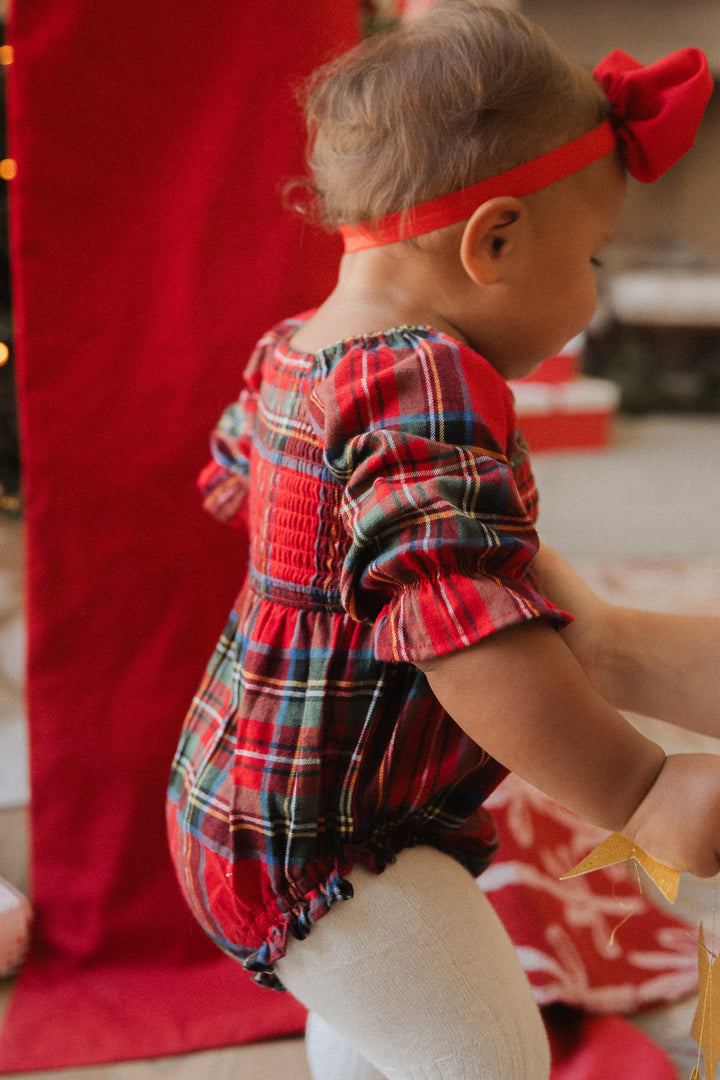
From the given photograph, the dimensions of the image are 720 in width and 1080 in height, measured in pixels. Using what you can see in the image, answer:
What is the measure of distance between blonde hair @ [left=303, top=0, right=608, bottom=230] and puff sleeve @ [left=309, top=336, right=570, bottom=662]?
0.10 meters

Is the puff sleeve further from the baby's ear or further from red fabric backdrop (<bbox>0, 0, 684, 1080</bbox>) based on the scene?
red fabric backdrop (<bbox>0, 0, 684, 1080</bbox>)

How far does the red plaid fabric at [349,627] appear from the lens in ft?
1.46

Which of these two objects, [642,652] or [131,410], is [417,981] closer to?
[642,652]

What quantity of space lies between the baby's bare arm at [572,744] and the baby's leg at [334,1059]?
321 millimetres

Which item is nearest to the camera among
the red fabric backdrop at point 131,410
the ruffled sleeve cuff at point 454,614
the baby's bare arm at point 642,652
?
the ruffled sleeve cuff at point 454,614

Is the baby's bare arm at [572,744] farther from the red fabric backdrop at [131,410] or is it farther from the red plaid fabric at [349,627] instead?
the red fabric backdrop at [131,410]

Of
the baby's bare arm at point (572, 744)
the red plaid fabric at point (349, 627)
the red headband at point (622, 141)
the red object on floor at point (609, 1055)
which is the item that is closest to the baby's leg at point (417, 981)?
the red plaid fabric at point (349, 627)

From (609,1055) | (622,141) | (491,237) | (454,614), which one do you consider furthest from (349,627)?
(609,1055)

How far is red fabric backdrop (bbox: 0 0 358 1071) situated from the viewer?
766 mm

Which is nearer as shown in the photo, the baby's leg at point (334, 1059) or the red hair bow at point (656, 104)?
the red hair bow at point (656, 104)

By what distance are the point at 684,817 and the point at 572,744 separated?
6 cm

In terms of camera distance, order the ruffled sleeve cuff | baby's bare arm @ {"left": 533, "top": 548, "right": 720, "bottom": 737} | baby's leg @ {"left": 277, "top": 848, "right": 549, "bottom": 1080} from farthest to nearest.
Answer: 1. baby's bare arm @ {"left": 533, "top": 548, "right": 720, "bottom": 737}
2. baby's leg @ {"left": 277, "top": 848, "right": 549, "bottom": 1080}
3. the ruffled sleeve cuff

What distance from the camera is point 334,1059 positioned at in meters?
0.67

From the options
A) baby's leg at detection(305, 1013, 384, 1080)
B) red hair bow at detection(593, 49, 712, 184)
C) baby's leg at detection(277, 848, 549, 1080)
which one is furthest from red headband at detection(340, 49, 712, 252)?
baby's leg at detection(305, 1013, 384, 1080)
